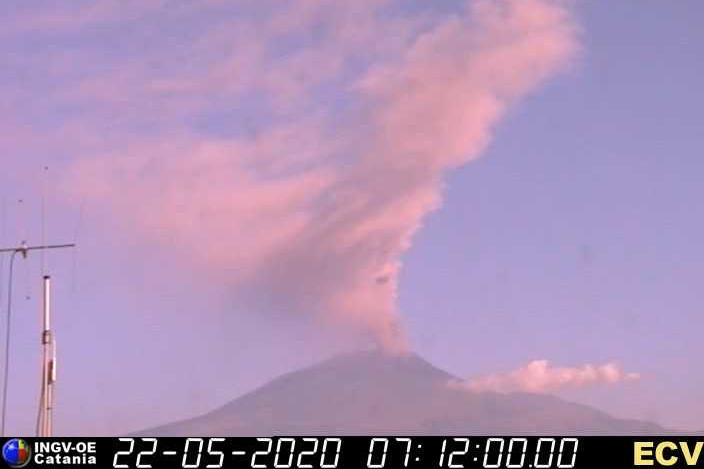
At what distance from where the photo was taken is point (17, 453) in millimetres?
60562

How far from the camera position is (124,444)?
59500 millimetres

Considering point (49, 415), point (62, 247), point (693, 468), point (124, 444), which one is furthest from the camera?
point (62, 247)

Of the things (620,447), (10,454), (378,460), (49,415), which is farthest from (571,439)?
(49,415)

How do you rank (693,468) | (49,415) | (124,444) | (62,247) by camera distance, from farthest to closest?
1. (62,247)
2. (49,415)
3. (124,444)
4. (693,468)

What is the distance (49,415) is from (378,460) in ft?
91.0

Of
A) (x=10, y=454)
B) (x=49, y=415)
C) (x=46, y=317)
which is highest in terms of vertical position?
(x=46, y=317)

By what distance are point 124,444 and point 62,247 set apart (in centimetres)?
2824

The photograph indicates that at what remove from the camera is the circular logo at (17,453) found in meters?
60.5

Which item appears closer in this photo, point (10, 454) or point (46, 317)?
point (10, 454)

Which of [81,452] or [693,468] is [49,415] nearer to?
[81,452]

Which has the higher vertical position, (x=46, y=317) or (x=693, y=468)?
(x=46, y=317)

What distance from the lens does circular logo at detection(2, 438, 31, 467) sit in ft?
198

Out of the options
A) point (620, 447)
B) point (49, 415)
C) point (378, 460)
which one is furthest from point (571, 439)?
point (49, 415)

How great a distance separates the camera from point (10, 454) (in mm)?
60562
